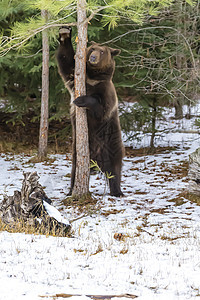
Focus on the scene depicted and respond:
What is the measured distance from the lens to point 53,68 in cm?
1233

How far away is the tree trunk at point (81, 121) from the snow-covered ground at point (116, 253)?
489 mm

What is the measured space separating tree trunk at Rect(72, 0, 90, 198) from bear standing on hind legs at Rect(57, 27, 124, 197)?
175mm

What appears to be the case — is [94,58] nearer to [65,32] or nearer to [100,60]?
[100,60]

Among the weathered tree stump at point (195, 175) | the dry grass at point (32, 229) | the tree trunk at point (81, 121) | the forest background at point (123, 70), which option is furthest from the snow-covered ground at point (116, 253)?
the forest background at point (123, 70)

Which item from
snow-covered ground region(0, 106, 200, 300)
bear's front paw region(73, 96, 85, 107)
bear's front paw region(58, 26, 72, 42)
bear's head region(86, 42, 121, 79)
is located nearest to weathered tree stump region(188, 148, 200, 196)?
snow-covered ground region(0, 106, 200, 300)

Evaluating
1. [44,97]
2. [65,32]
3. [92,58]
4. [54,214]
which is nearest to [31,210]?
[54,214]

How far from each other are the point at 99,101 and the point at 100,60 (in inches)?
31.1

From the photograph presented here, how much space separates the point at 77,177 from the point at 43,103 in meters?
4.23

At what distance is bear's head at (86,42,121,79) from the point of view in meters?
7.14

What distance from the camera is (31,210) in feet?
18.3

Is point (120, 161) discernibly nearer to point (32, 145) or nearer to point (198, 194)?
point (198, 194)

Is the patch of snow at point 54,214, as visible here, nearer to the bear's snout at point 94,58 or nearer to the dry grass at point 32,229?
the dry grass at point 32,229

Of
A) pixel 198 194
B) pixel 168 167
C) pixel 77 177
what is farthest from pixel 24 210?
pixel 168 167

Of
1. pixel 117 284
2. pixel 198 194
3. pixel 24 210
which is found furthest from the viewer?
pixel 198 194
